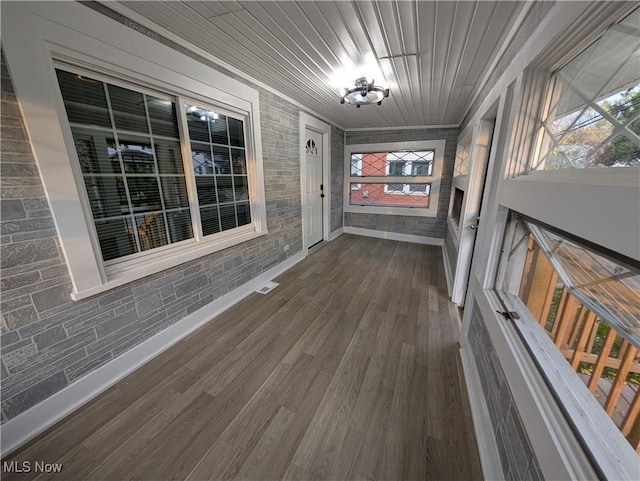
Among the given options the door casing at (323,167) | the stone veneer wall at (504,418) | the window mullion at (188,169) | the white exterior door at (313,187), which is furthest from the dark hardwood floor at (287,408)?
the white exterior door at (313,187)

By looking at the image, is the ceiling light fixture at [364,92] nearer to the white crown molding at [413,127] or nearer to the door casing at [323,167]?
the door casing at [323,167]

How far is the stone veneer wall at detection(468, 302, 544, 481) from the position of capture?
34.6 inches

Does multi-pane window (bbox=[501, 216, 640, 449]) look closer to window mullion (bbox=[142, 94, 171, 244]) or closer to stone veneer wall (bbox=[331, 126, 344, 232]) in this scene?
window mullion (bbox=[142, 94, 171, 244])

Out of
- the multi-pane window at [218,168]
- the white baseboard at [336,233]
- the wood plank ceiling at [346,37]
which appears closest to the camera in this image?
the wood plank ceiling at [346,37]

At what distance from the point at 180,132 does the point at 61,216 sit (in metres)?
1.06

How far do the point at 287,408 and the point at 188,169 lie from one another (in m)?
2.03

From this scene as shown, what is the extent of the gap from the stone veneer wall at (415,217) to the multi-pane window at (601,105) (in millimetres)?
3585

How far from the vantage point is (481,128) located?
2156mm

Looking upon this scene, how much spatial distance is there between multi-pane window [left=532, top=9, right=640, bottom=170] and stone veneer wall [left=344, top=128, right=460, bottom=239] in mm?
3585

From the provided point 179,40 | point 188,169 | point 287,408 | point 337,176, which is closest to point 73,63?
point 179,40

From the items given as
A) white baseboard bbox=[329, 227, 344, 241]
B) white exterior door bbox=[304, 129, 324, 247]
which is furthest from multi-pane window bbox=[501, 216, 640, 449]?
white baseboard bbox=[329, 227, 344, 241]

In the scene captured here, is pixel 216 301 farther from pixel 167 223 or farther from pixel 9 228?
pixel 9 228

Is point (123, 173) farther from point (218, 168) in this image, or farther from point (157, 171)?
point (218, 168)

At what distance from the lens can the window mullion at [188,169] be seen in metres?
1.92
